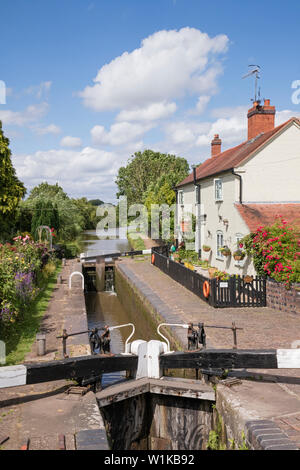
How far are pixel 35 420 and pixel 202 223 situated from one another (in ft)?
64.2

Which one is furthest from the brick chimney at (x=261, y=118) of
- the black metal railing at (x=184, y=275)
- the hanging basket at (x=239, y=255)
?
the black metal railing at (x=184, y=275)

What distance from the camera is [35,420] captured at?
5570mm

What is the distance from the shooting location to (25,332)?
10.3 metres

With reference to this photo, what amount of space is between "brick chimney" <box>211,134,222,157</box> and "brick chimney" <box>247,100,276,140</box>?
8781mm

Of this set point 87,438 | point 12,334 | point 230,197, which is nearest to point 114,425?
point 87,438

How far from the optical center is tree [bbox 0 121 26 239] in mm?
29000

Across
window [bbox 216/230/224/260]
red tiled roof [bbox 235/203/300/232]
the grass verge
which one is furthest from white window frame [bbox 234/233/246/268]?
the grass verge

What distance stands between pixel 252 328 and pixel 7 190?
2428 cm

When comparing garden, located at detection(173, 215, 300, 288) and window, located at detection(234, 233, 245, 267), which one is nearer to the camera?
garden, located at detection(173, 215, 300, 288)

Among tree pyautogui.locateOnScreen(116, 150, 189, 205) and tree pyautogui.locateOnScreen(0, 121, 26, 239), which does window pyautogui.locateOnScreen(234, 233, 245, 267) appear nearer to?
tree pyautogui.locateOnScreen(0, 121, 26, 239)

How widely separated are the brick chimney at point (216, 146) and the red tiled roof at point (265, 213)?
13285 millimetres

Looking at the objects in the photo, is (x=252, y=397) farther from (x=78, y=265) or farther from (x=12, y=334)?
(x=78, y=265)

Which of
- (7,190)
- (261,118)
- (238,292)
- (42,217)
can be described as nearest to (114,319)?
(238,292)

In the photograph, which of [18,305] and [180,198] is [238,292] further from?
[180,198]
